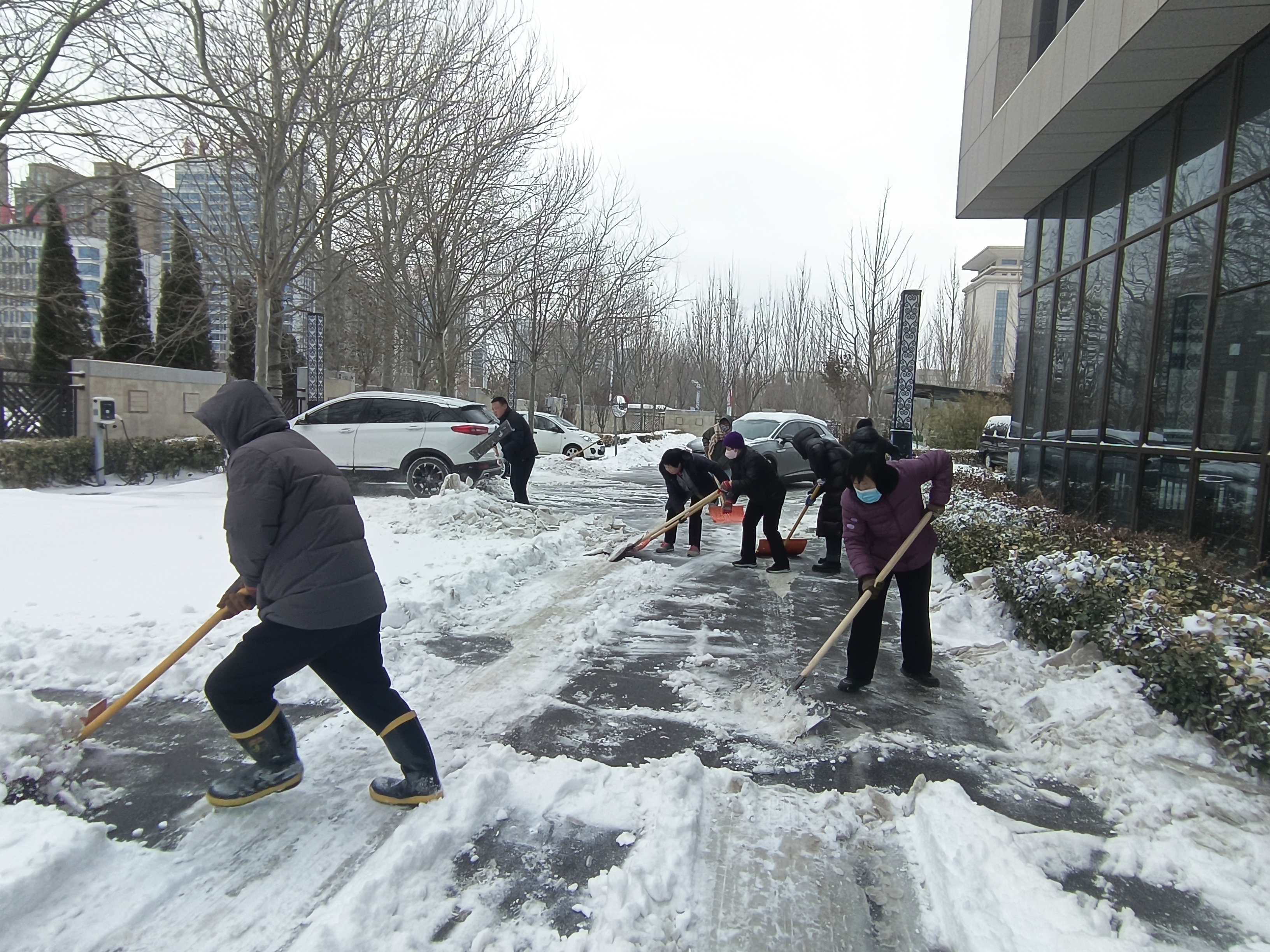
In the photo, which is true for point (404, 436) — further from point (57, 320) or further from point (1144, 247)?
point (57, 320)

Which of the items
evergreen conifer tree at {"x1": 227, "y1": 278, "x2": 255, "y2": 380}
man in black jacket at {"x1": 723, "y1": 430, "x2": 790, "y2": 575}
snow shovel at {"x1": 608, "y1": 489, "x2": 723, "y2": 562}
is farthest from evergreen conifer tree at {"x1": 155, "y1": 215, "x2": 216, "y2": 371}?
man in black jacket at {"x1": 723, "y1": 430, "x2": 790, "y2": 575}

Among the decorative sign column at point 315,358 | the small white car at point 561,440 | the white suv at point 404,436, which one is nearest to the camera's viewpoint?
the white suv at point 404,436

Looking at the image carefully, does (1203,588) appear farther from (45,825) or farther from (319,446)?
(319,446)

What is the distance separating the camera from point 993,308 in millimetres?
61000

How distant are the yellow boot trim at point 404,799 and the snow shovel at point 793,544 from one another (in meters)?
5.34

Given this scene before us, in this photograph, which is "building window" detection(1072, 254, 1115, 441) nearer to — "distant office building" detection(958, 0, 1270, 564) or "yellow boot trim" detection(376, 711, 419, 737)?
"distant office building" detection(958, 0, 1270, 564)

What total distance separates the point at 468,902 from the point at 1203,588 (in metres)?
4.46

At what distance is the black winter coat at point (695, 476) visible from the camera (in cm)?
830

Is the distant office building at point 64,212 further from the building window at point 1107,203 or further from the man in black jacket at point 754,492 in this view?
the building window at point 1107,203

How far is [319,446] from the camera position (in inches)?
458

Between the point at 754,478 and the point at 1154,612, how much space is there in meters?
4.14

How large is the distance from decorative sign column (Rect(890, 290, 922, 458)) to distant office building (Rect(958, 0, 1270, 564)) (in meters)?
1.72

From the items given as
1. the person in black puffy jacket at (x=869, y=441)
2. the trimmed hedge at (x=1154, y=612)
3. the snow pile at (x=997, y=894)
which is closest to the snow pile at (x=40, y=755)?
the snow pile at (x=997, y=894)

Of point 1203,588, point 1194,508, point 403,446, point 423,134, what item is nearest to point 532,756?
point 1203,588
